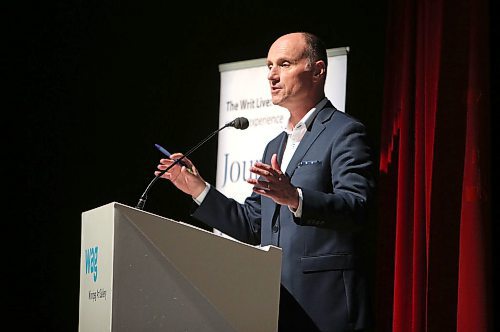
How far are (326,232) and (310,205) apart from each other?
0.25 metres

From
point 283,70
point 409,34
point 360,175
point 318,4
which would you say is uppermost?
point 318,4

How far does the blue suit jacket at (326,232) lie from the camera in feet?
8.48

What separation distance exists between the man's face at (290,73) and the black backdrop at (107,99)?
1081 mm

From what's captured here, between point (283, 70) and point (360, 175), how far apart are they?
0.57 metres

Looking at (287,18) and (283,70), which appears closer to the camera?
(283,70)

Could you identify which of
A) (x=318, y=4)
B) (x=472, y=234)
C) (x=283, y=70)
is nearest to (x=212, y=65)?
(x=318, y=4)

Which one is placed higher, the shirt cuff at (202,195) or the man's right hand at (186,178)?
the man's right hand at (186,178)

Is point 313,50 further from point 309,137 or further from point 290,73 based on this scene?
point 309,137

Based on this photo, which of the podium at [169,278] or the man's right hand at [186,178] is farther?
the man's right hand at [186,178]

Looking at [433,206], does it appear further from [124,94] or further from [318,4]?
[124,94]

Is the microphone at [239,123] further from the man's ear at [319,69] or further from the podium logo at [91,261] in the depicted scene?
the podium logo at [91,261]

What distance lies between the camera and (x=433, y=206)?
3.28 metres

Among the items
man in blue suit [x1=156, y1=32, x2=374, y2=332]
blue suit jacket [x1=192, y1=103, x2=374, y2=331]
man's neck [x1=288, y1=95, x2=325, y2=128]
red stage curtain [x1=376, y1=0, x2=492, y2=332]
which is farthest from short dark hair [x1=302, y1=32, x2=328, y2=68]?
red stage curtain [x1=376, y1=0, x2=492, y2=332]

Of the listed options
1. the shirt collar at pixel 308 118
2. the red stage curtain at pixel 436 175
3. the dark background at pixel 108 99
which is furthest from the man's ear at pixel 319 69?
the dark background at pixel 108 99
